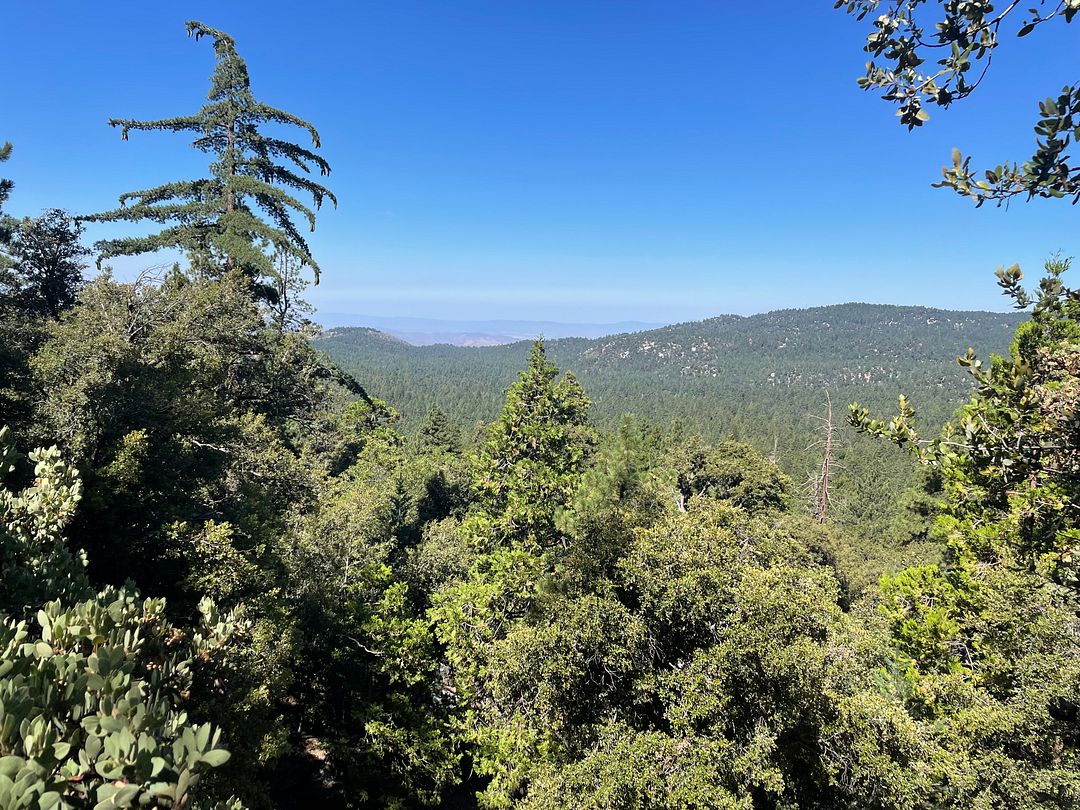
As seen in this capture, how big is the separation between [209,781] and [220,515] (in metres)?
7.13

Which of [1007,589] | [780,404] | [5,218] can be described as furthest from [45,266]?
[780,404]

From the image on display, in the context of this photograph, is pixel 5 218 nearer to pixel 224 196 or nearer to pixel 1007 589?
pixel 224 196

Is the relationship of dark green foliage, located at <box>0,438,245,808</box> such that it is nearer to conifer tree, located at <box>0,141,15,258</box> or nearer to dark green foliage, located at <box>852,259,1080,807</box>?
dark green foliage, located at <box>852,259,1080,807</box>

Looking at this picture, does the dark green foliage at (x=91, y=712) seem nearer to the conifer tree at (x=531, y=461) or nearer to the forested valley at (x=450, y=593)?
the forested valley at (x=450, y=593)

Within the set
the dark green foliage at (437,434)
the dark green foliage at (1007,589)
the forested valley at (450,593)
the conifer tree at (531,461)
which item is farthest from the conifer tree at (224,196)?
the dark green foliage at (437,434)

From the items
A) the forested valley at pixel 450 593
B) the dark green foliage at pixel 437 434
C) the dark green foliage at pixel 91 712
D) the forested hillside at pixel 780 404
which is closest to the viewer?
the dark green foliage at pixel 91 712

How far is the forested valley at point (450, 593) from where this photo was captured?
9.91ft

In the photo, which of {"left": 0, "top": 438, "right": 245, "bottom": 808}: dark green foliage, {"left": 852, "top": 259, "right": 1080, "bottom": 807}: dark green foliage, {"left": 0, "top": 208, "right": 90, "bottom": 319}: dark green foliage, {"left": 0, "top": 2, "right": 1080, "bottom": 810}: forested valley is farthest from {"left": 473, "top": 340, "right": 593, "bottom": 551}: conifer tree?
{"left": 0, "top": 208, "right": 90, "bottom": 319}: dark green foliage

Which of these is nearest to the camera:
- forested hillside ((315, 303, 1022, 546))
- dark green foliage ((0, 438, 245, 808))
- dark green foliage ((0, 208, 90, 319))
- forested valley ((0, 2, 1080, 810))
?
dark green foliage ((0, 438, 245, 808))

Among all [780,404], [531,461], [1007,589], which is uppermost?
[531,461]

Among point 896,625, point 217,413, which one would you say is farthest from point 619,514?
point 217,413

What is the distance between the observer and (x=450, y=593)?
12938 millimetres

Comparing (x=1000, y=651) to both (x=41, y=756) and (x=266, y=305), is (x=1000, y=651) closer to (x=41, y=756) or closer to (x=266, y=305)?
(x=41, y=756)

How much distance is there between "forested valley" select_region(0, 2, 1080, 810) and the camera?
3.02m
